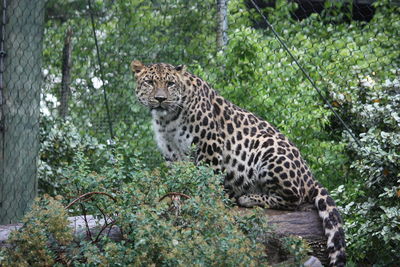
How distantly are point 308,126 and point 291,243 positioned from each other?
10.1 ft

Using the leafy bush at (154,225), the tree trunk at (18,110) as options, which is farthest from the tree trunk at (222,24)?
the leafy bush at (154,225)

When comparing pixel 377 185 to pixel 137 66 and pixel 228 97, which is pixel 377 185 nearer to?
pixel 228 97

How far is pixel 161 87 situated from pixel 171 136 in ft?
1.17

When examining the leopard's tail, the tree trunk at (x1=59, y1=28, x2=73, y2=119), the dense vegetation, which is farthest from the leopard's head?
the tree trunk at (x1=59, y1=28, x2=73, y2=119)

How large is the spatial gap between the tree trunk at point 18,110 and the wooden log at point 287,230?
1.19m

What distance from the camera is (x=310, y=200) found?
15.9 ft

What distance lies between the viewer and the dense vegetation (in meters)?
3.84

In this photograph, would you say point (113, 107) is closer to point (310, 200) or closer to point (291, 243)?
point (310, 200)

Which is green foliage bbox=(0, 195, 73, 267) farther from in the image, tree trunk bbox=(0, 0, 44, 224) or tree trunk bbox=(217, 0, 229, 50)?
tree trunk bbox=(217, 0, 229, 50)

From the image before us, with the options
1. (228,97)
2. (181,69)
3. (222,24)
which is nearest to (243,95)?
(228,97)

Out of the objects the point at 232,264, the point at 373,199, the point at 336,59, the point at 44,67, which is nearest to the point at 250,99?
the point at 336,59

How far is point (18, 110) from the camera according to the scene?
5.66 meters

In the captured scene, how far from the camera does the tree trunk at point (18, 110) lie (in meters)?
5.62

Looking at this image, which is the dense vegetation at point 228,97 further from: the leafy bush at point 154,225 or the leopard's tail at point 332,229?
the leopard's tail at point 332,229
